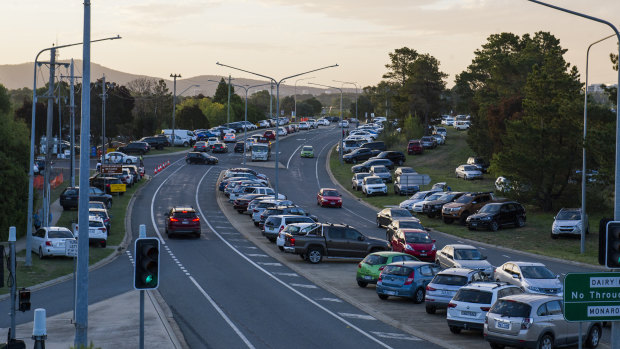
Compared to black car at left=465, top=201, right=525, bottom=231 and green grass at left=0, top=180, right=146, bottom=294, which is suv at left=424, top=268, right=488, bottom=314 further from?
black car at left=465, top=201, right=525, bottom=231

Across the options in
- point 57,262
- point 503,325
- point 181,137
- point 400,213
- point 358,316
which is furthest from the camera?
point 181,137

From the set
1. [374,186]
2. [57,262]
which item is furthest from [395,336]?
[374,186]

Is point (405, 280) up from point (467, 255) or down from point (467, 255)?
down

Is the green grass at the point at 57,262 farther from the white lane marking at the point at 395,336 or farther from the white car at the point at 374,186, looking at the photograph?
the white car at the point at 374,186

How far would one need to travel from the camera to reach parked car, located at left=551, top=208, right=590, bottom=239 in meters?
44.5

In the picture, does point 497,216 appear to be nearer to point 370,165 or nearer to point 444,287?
point 444,287

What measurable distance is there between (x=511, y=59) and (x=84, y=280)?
8248cm

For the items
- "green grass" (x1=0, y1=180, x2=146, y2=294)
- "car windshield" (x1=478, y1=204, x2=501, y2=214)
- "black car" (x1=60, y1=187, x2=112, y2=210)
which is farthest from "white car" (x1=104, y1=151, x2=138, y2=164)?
"car windshield" (x1=478, y1=204, x2=501, y2=214)

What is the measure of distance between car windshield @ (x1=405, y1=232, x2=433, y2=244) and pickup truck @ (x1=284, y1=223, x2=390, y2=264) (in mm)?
1042

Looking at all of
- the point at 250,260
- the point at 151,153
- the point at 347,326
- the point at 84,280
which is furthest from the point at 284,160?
the point at 84,280

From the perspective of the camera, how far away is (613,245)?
40.8ft

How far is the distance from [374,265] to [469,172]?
46.2 m

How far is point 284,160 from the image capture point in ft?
310

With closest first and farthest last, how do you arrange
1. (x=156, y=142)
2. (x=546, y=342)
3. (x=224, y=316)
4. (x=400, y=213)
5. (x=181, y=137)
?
1. (x=546, y=342)
2. (x=224, y=316)
3. (x=400, y=213)
4. (x=156, y=142)
5. (x=181, y=137)
